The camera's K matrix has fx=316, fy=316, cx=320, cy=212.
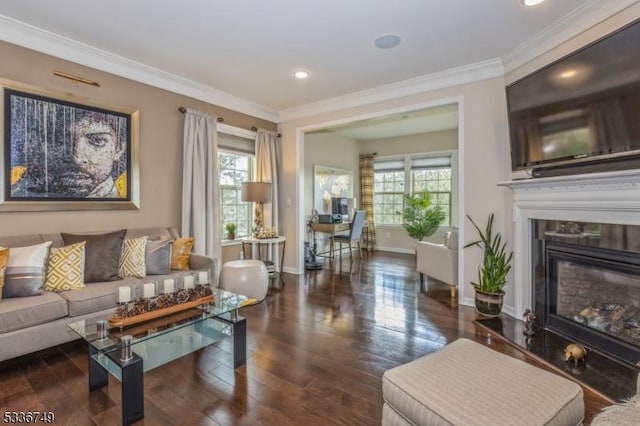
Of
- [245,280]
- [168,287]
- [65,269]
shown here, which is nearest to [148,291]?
Answer: [168,287]

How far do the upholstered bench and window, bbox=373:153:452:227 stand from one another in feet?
18.5

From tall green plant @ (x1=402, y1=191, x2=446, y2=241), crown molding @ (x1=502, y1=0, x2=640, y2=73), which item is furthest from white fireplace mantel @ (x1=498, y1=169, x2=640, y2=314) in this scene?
tall green plant @ (x1=402, y1=191, x2=446, y2=241)

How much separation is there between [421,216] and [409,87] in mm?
3209

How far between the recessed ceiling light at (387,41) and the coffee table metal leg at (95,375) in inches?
128

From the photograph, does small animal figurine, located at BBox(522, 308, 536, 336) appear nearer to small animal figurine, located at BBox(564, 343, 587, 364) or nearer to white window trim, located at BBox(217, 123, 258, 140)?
small animal figurine, located at BBox(564, 343, 587, 364)

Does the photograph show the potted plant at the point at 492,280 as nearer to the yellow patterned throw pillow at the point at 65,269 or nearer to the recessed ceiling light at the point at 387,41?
the recessed ceiling light at the point at 387,41

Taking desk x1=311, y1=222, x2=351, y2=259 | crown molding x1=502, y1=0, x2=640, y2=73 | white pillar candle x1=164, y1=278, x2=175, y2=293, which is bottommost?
white pillar candle x1=164, y1=278, x2=175, y2=293

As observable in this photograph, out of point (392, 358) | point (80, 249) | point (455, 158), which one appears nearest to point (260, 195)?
point (80, 249)

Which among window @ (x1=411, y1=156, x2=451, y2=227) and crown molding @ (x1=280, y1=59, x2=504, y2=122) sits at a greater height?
crown molding @ (x1=280, y1=59, x2=504, y2=122)

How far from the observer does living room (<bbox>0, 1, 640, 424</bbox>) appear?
6.91ft

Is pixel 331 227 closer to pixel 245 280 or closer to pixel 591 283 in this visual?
pixel 245 280

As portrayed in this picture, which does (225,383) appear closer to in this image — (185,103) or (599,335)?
(599,335)

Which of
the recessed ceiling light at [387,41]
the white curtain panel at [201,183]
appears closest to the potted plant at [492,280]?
the recessed ceiling light at [387,41]

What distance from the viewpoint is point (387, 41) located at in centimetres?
293
